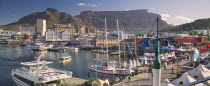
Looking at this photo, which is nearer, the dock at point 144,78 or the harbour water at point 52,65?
the dock at point 144,78

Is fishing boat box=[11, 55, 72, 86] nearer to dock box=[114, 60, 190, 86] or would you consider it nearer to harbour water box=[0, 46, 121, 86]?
harbour water box=[0, 46, 121, 86]

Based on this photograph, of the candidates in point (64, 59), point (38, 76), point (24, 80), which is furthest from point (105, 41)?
point (38, 76)

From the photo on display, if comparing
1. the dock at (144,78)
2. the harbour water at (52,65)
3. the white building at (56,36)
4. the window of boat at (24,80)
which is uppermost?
the white building at (56,36)

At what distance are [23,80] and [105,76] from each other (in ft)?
39.1

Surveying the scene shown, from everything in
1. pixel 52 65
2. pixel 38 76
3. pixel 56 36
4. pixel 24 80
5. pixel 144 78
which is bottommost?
pixel 52 65

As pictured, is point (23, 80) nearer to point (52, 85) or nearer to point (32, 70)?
point (32, 70)

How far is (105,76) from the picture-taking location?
2750cm

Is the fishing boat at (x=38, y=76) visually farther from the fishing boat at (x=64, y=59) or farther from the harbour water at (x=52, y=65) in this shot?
the fishing boat at (x=64, y=59)

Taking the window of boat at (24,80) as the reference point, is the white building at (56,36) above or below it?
above

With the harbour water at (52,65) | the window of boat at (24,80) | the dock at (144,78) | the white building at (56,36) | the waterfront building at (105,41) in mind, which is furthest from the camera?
the white building at (56,36)

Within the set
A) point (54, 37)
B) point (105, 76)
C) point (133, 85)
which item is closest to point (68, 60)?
point (105, 76)

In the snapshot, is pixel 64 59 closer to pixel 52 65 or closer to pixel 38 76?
pixel 52 65

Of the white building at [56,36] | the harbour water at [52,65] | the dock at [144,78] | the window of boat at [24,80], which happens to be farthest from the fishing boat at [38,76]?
the white building at [56,36]

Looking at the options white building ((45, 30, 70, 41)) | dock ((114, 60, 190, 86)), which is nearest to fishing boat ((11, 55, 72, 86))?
dock ((114, 60, 190, 86))
